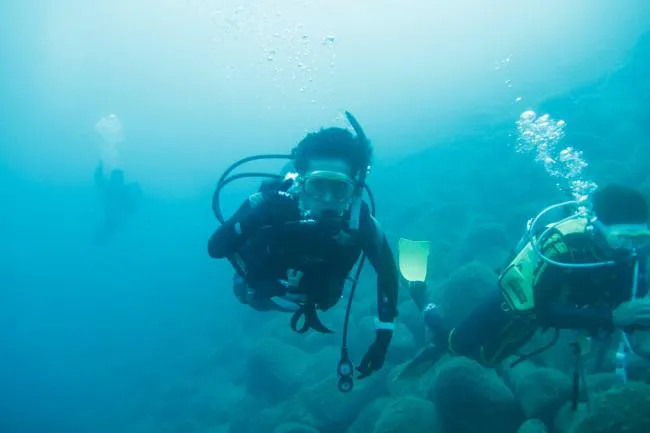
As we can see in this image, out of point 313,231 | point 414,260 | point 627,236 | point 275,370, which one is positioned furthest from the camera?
point 275,370

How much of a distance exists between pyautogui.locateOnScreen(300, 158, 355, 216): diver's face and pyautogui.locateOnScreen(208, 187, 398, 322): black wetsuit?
5.0 inches

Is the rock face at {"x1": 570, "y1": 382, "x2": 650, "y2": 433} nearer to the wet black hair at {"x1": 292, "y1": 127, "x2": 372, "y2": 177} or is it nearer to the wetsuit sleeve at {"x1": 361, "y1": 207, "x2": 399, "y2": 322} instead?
the wetsuit sleeve at {"x1": 361, "y1": 207, "x2": 399, "y2": 322}

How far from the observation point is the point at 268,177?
407 centimetres

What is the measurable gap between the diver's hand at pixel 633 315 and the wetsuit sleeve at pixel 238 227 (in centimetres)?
317

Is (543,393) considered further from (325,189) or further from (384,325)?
(325,189)

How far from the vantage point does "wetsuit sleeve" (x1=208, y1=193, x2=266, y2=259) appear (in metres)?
3.64

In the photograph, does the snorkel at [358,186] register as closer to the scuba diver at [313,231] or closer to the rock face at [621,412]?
the scuba diver at [313,231]

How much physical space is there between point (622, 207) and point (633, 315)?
887 millimetres

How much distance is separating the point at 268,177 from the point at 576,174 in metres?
16.9

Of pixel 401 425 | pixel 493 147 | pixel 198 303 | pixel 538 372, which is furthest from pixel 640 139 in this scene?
pixel 198 303

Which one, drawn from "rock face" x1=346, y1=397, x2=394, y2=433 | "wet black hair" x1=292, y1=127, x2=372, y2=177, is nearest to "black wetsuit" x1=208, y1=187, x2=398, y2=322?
"wet black hair" x1=292, y1=127, x2=372, y2=177

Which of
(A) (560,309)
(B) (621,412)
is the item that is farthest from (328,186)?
(B) (621,412)

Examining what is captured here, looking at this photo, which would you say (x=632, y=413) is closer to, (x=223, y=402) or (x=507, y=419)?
(x=507, y=419)

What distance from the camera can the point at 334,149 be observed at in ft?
12.4
